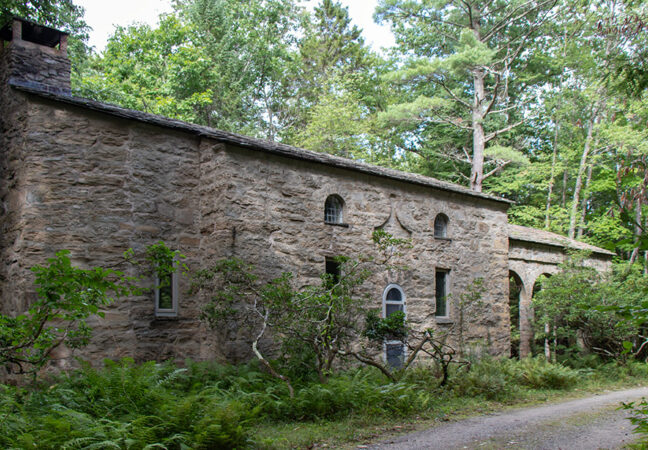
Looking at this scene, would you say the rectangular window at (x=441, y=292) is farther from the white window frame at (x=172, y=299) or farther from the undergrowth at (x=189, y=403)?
the white window frame at (x=172, y=299)

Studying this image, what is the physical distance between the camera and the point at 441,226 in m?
14.1

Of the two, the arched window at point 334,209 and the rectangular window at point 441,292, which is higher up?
Answer: the arched window at point 334,209

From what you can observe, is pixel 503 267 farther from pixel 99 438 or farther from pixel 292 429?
pixel 99 438

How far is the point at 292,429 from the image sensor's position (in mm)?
7035

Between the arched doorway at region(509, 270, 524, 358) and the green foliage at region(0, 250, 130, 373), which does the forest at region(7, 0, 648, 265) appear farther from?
the green foliage at region(0, 250, 130, 373)

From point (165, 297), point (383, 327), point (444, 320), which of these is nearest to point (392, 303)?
point (444, 320)

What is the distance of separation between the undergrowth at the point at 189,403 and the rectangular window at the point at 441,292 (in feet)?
10.4

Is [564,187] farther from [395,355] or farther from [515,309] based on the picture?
[395,355]

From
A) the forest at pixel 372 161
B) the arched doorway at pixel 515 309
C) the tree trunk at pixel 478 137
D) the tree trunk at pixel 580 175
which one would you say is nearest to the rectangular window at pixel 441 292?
the forest at pixel 372 161

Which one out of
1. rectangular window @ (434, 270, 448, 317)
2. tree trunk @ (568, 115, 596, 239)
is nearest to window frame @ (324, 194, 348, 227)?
rectangular window @ (434, 270, 448, 317)

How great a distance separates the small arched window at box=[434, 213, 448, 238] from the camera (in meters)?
14.0

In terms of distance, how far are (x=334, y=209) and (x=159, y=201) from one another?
3.84 meters

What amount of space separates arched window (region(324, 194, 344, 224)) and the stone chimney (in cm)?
563

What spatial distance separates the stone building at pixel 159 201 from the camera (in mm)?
8875
